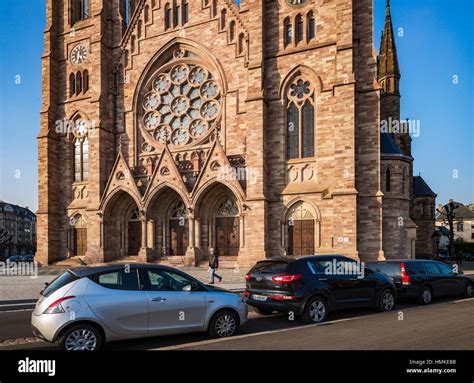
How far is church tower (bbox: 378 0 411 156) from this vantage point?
3328 centimetres

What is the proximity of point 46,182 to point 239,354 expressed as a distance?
26694 mm

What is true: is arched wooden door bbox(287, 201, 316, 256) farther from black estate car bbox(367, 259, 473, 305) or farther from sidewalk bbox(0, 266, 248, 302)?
black estate car bbox(367, 259, 473, 305)

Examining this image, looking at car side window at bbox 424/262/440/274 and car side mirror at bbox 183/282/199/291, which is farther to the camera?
car side window at bbox 424/262/440/274

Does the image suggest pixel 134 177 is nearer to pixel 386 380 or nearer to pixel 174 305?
pixel 174 305

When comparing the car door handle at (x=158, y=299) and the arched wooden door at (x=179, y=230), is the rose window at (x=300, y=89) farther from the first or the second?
the car door handle at (x=158, y=299)

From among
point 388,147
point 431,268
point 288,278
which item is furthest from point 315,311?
point 388,147

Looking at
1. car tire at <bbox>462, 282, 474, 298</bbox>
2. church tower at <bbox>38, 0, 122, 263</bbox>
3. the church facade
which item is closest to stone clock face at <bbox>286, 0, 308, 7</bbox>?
the church facade

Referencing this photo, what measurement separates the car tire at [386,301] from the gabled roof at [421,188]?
29906 millimetres

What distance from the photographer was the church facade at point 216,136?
2094cm

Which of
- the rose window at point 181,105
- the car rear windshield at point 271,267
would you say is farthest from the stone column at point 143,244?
the car rear windshield at point 271,267

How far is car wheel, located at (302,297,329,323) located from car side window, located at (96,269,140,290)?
12.8 feet

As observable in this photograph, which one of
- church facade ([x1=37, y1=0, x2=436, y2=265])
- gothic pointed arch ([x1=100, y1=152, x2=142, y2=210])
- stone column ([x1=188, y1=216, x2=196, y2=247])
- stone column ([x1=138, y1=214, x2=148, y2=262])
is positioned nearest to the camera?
church facade ([x1=37, y1=0, x2=436, y2=265])

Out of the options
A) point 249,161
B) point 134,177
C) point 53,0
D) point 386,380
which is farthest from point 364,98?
point 53,0

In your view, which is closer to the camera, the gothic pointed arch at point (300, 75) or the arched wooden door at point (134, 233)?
the gothic pointed arch at point (300, 75)
